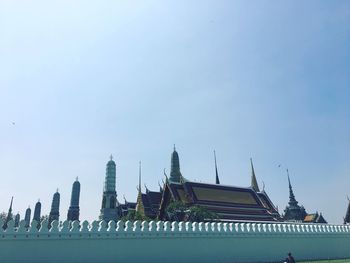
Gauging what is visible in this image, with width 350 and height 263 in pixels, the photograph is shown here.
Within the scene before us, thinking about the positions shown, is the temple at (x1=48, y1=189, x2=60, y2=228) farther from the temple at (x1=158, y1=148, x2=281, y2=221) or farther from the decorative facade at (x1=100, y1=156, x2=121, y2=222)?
the temple at (x1=158, y1=148, x2=281, y2=221)

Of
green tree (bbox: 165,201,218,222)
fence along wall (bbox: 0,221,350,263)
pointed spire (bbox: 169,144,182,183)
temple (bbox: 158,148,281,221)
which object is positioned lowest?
fence along wall (bbox: 0,221,350,263)

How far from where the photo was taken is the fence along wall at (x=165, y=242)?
40.8 ft

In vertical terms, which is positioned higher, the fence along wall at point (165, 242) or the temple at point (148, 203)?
the temple at point (148, 203)

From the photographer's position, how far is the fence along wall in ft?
40.8

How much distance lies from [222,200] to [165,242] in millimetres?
17745

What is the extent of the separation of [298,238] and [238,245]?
14.3ft

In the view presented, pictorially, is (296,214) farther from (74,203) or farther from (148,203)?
(74,203)

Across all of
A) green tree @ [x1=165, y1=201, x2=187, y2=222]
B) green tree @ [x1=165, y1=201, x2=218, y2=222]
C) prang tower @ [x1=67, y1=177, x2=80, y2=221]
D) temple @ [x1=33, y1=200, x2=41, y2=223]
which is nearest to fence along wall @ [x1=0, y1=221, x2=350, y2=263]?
green tree @ [x1=165, y1=201, x2=218, y2=222]

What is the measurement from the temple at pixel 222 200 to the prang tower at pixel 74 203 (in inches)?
1053

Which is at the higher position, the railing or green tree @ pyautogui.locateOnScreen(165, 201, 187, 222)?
green tree @ pyautogui.locateOnScreen(165, 201, 187, 222)

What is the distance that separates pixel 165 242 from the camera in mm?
15078

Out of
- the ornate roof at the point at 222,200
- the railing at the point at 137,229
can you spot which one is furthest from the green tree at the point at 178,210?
the railing at the point at 137,229

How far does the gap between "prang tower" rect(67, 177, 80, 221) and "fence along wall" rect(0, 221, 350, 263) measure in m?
41.9

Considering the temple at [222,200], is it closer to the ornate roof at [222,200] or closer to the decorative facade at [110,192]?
the ornate roof at [222,200]
